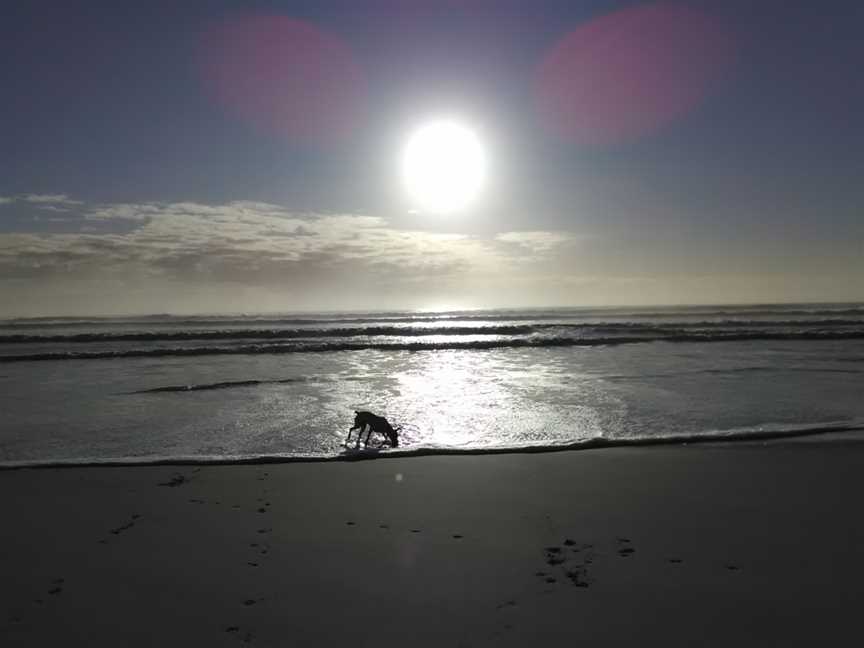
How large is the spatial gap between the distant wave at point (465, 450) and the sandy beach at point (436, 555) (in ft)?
1.48

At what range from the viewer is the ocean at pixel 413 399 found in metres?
9.44

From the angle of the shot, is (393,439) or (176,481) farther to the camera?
(393,439)

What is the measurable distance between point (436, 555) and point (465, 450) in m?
3.69

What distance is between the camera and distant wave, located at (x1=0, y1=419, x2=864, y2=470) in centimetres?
830

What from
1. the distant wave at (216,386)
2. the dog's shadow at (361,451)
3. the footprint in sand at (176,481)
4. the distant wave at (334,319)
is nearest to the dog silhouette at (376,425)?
the dog's shadow at (361,451)

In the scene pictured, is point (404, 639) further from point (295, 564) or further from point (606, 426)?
point (606, 426)

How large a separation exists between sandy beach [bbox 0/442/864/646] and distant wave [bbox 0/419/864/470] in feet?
1.48

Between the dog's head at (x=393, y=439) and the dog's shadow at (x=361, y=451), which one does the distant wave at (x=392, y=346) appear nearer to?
the dog's shadow at (x=361, y=451)

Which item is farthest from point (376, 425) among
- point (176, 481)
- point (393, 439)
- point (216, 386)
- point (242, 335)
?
point (242, 335)

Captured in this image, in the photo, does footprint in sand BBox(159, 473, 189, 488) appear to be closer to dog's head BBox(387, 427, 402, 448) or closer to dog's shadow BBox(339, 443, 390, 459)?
dog's shadow BBox(339, 443, 390, 459)

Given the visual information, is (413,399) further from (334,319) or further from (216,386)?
(334,319)

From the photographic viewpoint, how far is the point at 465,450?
346 inches

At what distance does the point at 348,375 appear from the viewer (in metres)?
18.4

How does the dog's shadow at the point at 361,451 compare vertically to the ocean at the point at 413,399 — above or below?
below
